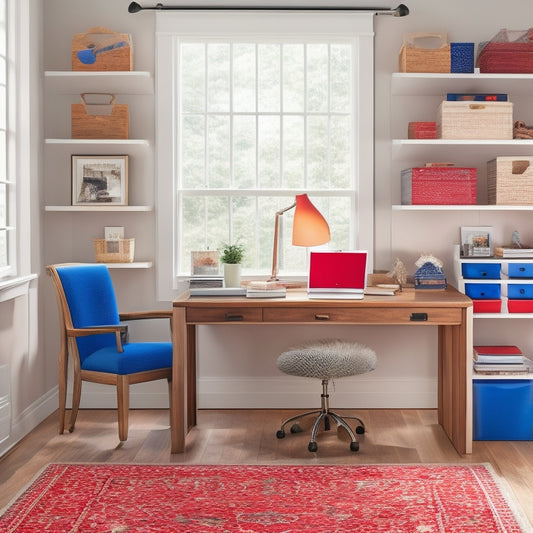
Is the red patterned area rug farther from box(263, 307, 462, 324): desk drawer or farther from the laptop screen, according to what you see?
the laptop screen

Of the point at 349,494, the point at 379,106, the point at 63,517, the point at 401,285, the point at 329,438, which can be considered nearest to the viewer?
the point at 63,517

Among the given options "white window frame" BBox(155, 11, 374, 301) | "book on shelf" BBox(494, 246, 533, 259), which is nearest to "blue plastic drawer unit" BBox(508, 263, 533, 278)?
"book on shelf" BBox(494, 246, 533, 259)

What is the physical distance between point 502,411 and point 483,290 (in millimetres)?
708

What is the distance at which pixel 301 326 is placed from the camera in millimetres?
4758

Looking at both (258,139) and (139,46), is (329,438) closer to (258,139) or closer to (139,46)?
(258,139)

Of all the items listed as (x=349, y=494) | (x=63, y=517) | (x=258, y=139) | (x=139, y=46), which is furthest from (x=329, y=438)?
(x=139, y=46)

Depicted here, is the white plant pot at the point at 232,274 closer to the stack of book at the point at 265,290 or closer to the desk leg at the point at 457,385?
the stack of book at the point at 265,290

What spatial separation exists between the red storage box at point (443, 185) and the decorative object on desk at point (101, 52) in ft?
6.29

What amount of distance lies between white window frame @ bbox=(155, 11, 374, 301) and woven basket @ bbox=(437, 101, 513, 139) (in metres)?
0.51

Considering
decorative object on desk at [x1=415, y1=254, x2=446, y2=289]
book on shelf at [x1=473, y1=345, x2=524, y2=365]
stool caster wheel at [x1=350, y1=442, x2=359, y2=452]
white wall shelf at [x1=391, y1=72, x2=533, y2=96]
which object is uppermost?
white wall shelf at [x1=391, y1=72, x2=533, y2=96]

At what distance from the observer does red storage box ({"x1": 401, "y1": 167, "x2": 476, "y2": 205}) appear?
4383mm

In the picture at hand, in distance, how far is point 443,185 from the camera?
4.39m

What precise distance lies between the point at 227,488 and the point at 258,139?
7.72 ft

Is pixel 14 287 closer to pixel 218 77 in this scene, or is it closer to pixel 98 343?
pixel 98 343
